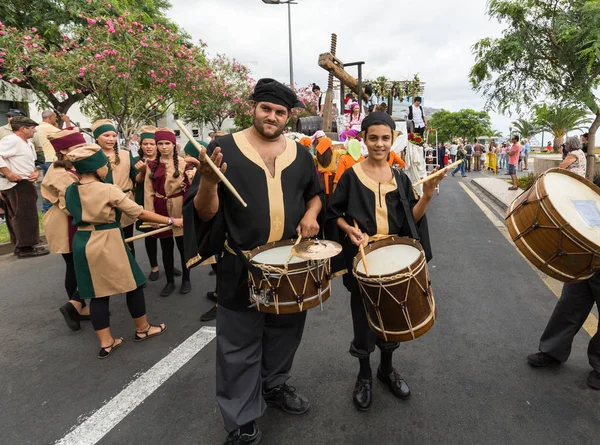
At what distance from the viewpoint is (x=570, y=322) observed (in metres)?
2.81

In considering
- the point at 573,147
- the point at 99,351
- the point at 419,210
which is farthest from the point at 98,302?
the point at 573,147

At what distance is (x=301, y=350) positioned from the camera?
10.5 feet

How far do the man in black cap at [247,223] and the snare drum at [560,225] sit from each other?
1.38 metres

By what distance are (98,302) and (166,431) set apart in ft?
4.57

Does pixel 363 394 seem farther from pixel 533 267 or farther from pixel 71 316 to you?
pixel 533 267

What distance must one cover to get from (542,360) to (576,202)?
131cm

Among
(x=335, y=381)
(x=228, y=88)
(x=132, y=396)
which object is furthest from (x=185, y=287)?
(x=228, y=88)

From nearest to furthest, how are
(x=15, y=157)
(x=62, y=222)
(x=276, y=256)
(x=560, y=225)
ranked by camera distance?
(x=276, y=256)
(x=560, y=225)
(x=62, y=222)
(x=15, y=157)

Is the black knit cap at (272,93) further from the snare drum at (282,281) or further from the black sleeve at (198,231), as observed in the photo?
the snare drum at (282,281)

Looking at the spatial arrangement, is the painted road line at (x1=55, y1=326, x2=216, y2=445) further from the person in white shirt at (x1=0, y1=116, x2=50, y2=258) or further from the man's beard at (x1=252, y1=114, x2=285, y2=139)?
the person in white shirt at (x1=0, y1=116, x2=50, y2=258)

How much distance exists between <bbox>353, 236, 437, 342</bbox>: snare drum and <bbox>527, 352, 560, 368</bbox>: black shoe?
4.43 feet

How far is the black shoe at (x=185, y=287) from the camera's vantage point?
4.60 metres

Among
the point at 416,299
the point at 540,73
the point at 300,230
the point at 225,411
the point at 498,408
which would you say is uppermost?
the point at 540,73

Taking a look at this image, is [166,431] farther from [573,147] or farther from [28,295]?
[573,147]
